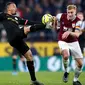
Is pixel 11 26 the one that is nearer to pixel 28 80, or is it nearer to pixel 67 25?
pixel 67 25

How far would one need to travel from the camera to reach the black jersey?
1198 centimetres

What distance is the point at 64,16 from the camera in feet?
45.0

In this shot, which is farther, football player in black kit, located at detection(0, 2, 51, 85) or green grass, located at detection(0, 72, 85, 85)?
green grass, located at detection(0, 72, 85, 85)

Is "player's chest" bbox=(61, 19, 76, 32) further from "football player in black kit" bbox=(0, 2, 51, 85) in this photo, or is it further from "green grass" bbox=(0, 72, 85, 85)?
"green grass" bbox=(0, 72, 85, 85)

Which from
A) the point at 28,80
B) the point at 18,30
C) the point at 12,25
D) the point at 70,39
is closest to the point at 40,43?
the point at 28,80

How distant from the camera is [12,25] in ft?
40.2

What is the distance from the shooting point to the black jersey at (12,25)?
12.0m

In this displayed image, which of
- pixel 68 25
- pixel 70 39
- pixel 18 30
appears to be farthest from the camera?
pixel 70 39

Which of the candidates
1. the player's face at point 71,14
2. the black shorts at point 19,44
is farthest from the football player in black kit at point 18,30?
the player's face at point 71,14

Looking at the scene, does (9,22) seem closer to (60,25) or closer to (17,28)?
(17,28)

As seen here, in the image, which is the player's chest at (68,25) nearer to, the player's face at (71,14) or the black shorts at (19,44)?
the player's face at (71,14)

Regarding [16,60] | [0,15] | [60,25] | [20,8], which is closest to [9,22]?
[0,15]

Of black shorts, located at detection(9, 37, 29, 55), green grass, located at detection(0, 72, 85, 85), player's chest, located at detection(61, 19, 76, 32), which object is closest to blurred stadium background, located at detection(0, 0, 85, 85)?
green grass, located at detection(0, 72, 85, 85)

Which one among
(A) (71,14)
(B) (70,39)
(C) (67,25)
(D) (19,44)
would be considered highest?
(A) (71,14)
